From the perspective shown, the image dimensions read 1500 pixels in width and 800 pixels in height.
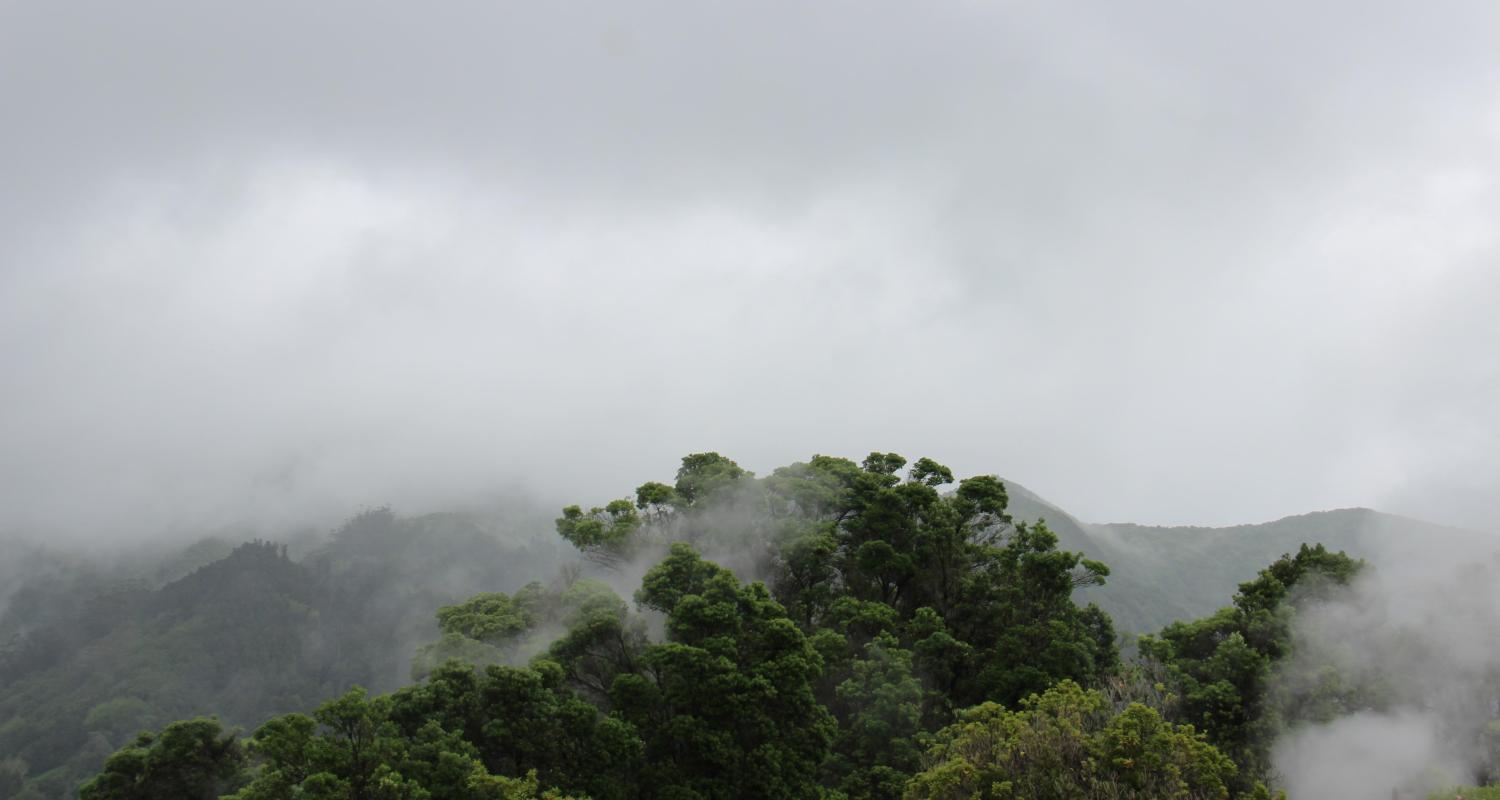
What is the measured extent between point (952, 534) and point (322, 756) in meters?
24.2

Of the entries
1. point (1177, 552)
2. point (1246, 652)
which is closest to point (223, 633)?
point (1246, 652)

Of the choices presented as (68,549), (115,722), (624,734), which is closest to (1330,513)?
(624,734)

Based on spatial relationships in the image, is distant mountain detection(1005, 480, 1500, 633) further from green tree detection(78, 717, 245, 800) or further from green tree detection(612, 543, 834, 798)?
green tree detection(78, 717, 245, 800)

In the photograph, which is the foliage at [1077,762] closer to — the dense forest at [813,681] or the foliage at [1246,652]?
the dense forest at [813,681]

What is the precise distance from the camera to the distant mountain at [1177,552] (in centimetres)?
11856

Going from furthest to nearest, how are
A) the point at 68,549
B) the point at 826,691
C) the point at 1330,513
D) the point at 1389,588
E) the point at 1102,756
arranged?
the point at 68,549 → the point at 1330,513 → the point at 826,691 → the point at 1389,588 → the point at 1102,756

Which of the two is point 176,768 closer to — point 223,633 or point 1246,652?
point 1246,652

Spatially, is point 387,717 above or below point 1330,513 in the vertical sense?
below

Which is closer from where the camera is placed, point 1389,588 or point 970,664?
point 1389,588

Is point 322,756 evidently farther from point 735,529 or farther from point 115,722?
point 115,722

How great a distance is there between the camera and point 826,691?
33281mm

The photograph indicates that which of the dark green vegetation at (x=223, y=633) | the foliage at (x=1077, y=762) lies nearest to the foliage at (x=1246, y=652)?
the foliage at (x=1077, y=762)

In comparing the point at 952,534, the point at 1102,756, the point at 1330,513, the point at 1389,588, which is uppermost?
the point at 1330,513

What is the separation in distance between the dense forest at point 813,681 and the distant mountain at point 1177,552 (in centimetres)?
7904
